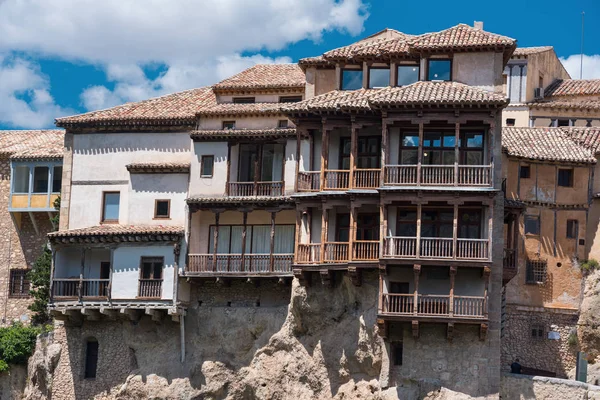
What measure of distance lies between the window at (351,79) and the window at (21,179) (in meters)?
22.1

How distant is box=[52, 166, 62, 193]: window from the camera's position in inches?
2741

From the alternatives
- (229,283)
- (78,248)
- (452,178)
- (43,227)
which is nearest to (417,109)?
(452,178)

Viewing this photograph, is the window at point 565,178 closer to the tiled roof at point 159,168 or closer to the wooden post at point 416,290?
the wooden post at point 416,290

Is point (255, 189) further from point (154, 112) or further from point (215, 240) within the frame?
point (154, 112)

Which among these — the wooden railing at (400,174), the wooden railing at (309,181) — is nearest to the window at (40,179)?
the wooden railing at (309,181)

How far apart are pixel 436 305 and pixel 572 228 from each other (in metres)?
14.4

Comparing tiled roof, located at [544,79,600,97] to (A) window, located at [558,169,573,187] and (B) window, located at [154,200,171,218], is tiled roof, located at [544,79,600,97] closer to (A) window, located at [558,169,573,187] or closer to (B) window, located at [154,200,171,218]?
(A) window, located at [558,169,573,187]

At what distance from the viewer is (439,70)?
54688 millimetres

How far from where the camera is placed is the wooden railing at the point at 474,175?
5141 cm

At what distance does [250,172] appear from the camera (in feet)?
195

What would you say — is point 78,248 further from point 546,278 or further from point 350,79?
point 546,278

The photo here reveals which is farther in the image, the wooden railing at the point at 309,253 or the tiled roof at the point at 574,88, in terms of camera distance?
the tiled roof at the point at 574,88

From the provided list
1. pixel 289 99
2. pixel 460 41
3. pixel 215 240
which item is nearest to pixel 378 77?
pixel 460 41

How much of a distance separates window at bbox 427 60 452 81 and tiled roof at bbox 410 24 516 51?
797mm
